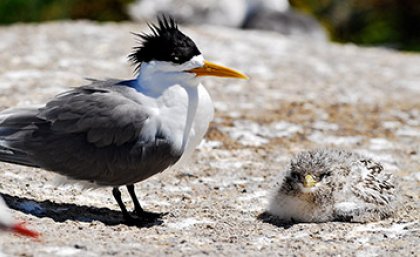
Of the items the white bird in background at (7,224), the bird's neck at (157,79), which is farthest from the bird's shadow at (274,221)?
the white bird in background at (7,224)

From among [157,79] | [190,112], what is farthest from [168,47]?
[190,112]


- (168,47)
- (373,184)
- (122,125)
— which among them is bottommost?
(373,184)

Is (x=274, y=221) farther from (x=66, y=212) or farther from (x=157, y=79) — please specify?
(x=66, y=212)

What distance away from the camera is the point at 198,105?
4.73 m

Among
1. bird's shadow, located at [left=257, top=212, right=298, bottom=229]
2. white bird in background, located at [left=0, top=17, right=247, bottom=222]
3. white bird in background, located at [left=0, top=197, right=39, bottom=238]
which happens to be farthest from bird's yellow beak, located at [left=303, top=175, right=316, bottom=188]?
white bird in background, located at [left=0, top=197, right=39, bottom=238]

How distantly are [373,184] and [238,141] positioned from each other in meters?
1.73

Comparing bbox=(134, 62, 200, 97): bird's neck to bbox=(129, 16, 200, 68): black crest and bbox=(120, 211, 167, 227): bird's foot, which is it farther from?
bbox=(120, 211, 167, 227): bird's foot

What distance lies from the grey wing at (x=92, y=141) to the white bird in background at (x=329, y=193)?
2.10 feet

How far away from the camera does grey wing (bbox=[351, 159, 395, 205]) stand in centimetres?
483

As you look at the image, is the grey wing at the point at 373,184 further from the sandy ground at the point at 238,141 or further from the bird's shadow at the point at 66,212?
the bird's shadow at the point at 66,212

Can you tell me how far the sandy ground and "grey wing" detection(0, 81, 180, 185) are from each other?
25 centimetres

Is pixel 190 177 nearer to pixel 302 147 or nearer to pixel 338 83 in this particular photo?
pixel 302 147

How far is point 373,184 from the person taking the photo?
194 inches

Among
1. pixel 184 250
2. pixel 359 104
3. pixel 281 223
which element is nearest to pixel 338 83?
pixel 359 104
